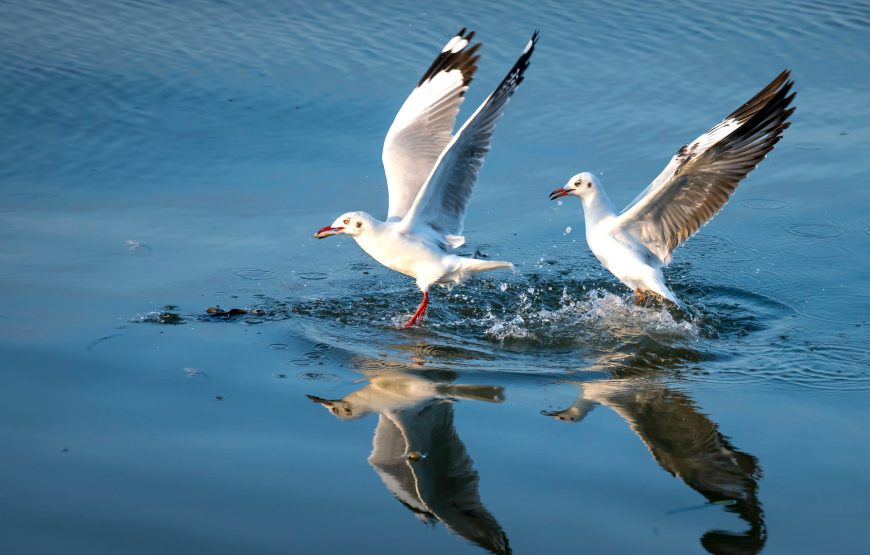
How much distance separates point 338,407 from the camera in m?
5.71

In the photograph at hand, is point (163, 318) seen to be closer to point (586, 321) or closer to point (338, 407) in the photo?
point (338, 407)

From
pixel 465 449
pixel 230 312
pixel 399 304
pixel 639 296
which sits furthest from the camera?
pixel 639 296

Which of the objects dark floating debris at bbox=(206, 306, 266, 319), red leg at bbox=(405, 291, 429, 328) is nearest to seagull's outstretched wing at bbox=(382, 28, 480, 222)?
red leg at bbox=(405, 291, 429, 328)

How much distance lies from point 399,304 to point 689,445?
2.99 metres

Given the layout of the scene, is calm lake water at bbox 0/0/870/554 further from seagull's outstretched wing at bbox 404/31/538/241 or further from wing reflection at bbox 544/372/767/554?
seagull's outstretched wing at bbox 404/31/538/241

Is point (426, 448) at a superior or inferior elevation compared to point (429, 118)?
inferior

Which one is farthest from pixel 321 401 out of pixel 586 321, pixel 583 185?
pixel 583 185

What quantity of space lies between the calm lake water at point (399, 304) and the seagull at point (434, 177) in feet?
1.26

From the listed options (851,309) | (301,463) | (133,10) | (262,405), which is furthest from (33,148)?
(851,309)

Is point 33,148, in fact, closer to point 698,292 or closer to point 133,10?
point 133,10

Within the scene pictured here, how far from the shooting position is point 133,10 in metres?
13.4

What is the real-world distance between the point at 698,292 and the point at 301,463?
404cm

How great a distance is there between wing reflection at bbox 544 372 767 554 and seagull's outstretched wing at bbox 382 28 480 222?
9.09 ft

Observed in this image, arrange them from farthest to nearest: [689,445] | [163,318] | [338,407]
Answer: [163,318]
[338,407]
[689,445]
